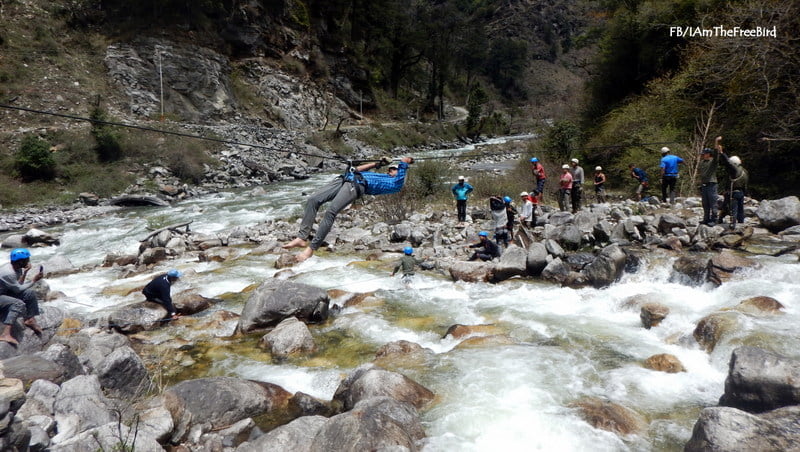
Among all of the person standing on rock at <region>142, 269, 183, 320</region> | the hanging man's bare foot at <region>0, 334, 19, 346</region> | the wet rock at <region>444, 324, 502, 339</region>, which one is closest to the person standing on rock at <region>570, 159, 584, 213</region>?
the wet rock at <region>444, 324, 502, 339</region>

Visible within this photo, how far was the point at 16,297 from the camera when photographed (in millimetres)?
6531


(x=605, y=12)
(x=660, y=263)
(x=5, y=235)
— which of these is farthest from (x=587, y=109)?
(x=5, y=235)

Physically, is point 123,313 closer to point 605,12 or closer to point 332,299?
point 332,299

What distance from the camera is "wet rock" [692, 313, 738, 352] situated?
5.60 meters

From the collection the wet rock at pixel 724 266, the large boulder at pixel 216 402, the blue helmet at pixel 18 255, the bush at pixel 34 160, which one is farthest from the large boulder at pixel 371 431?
the bush at pixel 34 160

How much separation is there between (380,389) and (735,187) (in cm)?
937

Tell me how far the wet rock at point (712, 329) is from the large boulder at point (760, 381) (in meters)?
1.33

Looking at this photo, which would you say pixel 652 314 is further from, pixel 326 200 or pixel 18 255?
pixel 18 255

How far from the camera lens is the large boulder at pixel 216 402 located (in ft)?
14.7

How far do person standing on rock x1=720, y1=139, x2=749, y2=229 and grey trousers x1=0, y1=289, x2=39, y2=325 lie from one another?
1253cm

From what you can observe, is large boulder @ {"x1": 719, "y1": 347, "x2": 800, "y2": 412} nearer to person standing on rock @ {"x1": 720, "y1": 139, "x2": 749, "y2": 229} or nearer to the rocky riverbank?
the rocky riverbank

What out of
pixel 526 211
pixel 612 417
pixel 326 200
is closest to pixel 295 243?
pixel 326 200

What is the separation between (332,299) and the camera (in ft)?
28.6

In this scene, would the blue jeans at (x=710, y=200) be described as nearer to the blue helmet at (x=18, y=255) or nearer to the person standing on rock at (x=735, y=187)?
the person standing on rock at (x=735, y=187)
